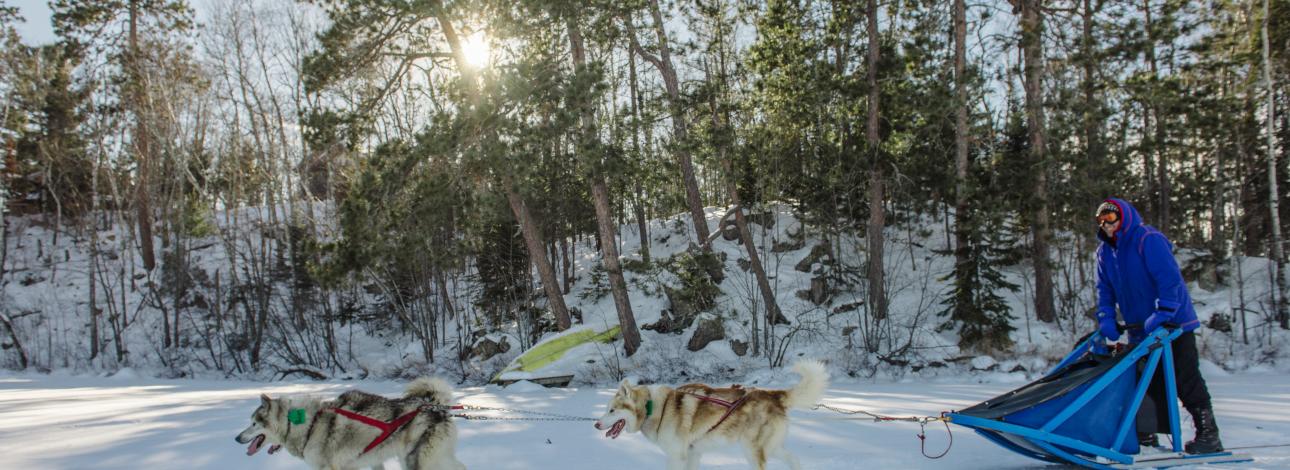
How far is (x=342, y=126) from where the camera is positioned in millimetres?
12844

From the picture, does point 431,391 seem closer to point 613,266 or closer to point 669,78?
point 613,266

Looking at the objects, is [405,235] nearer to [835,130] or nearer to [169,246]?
[835,130]

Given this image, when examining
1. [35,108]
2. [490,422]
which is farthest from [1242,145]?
[35,108]

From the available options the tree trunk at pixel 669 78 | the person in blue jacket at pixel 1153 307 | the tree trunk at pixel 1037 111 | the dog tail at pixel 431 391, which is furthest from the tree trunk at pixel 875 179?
the dog tail at pixel 431 391

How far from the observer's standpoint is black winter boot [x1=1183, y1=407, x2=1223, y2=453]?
453 centimetres

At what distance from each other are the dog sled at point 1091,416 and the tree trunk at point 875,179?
11157 mm

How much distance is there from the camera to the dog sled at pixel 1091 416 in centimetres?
426

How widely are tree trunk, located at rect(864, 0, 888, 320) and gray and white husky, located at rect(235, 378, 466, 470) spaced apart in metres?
13.1

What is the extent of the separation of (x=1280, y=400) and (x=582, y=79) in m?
10.8

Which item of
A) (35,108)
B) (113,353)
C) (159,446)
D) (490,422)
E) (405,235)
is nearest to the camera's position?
(159,446)

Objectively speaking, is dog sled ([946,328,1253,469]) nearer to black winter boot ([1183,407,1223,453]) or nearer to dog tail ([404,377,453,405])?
black winter boot ([1183,407,1223,453])

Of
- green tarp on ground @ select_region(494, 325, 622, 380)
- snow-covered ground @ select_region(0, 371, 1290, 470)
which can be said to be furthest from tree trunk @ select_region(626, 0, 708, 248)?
snow-covered ground @ select_region(0, 371, 1290, 470)

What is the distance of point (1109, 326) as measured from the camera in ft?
15.7

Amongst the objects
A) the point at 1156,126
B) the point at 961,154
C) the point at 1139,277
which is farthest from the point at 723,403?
the point at 1156,126
